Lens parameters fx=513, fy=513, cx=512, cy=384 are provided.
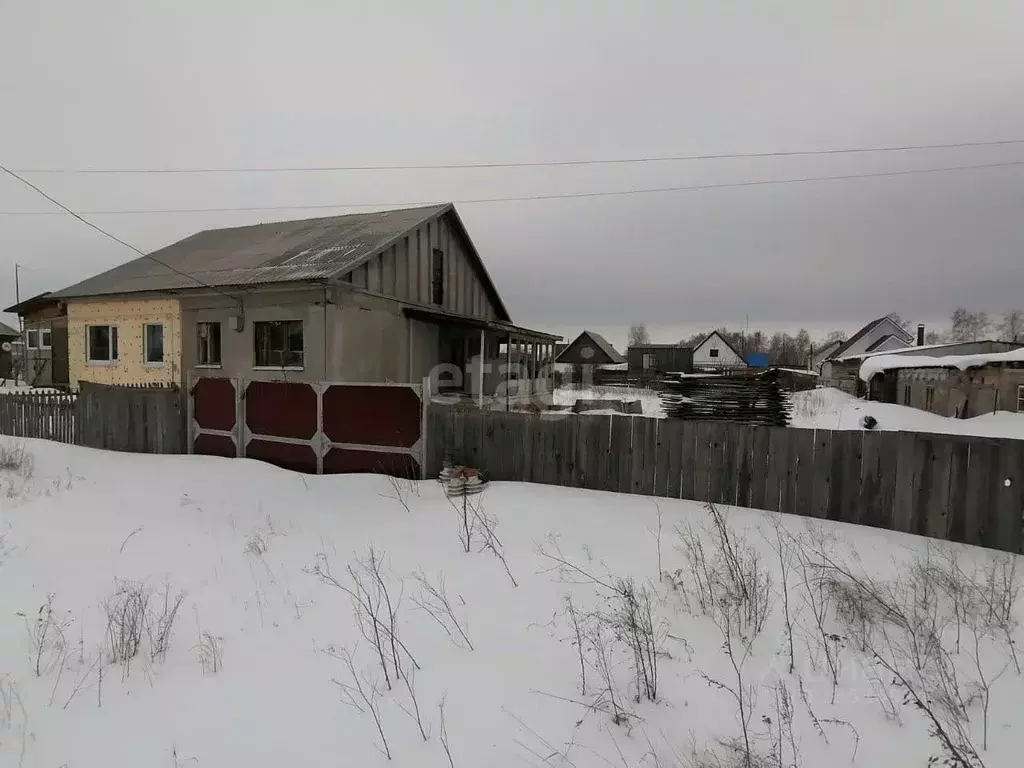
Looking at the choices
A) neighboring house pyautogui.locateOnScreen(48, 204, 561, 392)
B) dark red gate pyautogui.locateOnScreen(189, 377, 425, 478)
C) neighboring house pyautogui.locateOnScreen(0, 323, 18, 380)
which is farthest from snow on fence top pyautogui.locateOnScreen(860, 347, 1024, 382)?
neighboring house pyautogui.locateOnScreen(0, 323, 18, 380)

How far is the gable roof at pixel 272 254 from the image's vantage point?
13.6m

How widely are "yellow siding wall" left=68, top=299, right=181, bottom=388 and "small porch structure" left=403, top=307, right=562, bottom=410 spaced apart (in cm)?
723

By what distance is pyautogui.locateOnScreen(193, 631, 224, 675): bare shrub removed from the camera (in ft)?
11.3

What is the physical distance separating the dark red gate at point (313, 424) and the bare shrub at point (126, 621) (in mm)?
4244

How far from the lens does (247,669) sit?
3.44m

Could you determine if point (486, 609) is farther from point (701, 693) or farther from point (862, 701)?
point (862, 701)

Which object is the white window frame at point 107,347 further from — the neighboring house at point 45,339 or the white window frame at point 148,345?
the neighboring house at point 45,339

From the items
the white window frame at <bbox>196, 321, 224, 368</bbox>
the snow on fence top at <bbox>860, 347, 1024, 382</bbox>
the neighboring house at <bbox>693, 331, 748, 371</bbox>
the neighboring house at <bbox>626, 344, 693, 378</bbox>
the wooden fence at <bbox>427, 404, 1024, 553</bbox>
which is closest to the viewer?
the wooden fence at <bbox>427, 404, 1024, 553</bbox>

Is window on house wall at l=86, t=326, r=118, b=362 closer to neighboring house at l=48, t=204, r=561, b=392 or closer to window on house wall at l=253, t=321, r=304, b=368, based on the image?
neighboring house at l=48, t=204, r=561, b=392

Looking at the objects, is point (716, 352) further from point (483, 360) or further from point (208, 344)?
point (208, 344)

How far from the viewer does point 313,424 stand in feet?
29.9

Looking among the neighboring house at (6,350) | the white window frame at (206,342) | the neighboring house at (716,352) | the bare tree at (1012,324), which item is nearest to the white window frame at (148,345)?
the white window frame at (206,342)

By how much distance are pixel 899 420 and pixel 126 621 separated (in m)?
20.6

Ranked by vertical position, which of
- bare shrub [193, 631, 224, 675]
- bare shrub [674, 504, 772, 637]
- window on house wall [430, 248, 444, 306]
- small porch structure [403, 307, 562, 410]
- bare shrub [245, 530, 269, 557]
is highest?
window on house wall [430, 248, 444, 306]
